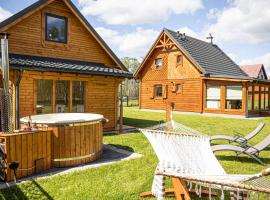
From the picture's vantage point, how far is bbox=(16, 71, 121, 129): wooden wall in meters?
10.3

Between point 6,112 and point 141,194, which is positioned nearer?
point 141,194

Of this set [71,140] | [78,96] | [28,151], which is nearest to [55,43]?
[78,96]

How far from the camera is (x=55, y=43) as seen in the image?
39.9 ft

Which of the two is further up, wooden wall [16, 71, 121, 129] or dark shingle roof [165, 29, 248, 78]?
dark shingle roof [165, 29, 248, 78]

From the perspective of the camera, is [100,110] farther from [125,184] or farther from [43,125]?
[125,184]

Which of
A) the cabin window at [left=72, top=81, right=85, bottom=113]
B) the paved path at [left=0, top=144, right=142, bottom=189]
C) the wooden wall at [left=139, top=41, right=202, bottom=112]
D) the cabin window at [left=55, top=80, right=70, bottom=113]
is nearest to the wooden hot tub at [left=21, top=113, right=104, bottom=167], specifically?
the paved path at [left=0, top=144, right=142, bottom=189]

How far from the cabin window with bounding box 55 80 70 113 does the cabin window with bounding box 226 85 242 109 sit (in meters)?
14.6

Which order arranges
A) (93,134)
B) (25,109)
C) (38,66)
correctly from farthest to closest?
(25,109), (38,66), (93,134)

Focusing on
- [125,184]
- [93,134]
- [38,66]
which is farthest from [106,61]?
[125,184]

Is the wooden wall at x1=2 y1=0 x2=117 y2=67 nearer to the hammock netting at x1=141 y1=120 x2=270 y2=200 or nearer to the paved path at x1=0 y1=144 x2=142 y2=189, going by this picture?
the paved path at x1=0 y1=144 x2=142 y2=189

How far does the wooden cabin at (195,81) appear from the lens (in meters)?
21.1

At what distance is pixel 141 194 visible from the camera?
16.8ft

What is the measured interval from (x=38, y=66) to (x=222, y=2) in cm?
1436

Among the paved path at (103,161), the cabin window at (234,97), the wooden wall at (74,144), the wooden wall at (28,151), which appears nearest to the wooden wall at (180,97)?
the cabin window at (234,97)
